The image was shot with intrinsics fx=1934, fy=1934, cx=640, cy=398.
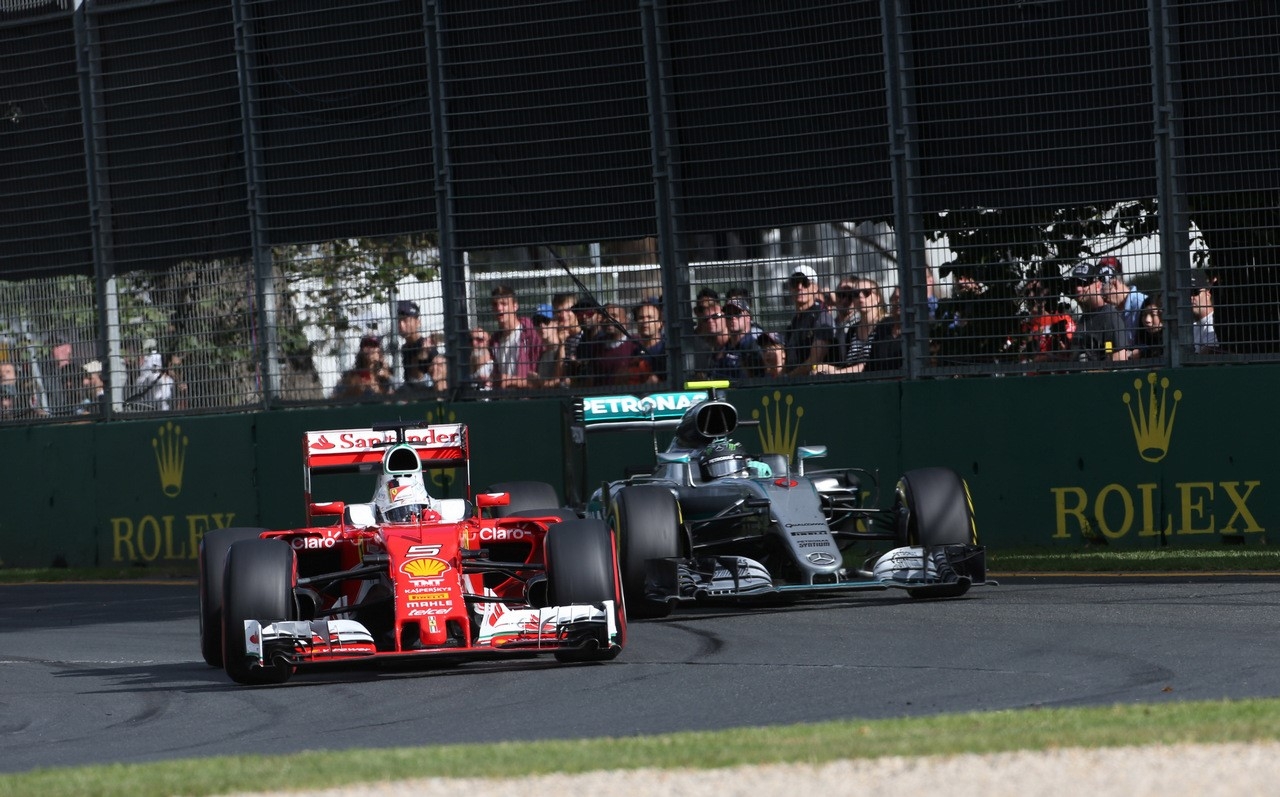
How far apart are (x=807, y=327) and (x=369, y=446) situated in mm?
5420

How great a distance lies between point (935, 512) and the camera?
1205cm

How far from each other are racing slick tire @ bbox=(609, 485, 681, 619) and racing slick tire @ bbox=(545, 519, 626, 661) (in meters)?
1.68

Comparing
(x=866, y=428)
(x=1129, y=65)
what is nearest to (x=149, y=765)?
(x=866, y=428)

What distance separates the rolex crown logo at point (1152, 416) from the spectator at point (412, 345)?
644 centimetres

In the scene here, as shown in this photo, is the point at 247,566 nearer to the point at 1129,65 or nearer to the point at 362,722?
the point at 362,722

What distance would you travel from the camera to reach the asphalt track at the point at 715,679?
7.91m

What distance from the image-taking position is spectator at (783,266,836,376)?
15.9m

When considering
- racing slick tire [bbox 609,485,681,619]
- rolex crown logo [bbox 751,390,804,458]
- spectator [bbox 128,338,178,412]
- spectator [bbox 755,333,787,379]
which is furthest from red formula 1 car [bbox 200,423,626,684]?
spectator [bbox 128,338,178,412]

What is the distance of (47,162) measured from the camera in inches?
785

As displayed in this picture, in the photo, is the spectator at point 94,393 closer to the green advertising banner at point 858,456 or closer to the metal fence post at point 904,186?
the green advertising banner at point 858,456

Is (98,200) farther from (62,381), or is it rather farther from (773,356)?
(773,356)

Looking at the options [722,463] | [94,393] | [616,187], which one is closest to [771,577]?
[722,463]

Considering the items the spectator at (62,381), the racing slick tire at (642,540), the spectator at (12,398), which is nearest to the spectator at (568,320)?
the racing slick tire at (642,540)

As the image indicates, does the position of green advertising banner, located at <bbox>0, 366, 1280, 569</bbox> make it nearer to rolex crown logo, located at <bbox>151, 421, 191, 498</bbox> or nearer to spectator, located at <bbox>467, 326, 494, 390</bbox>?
rolex crown logo, located at <bbox>151, 421, 191, 498</bbox>
